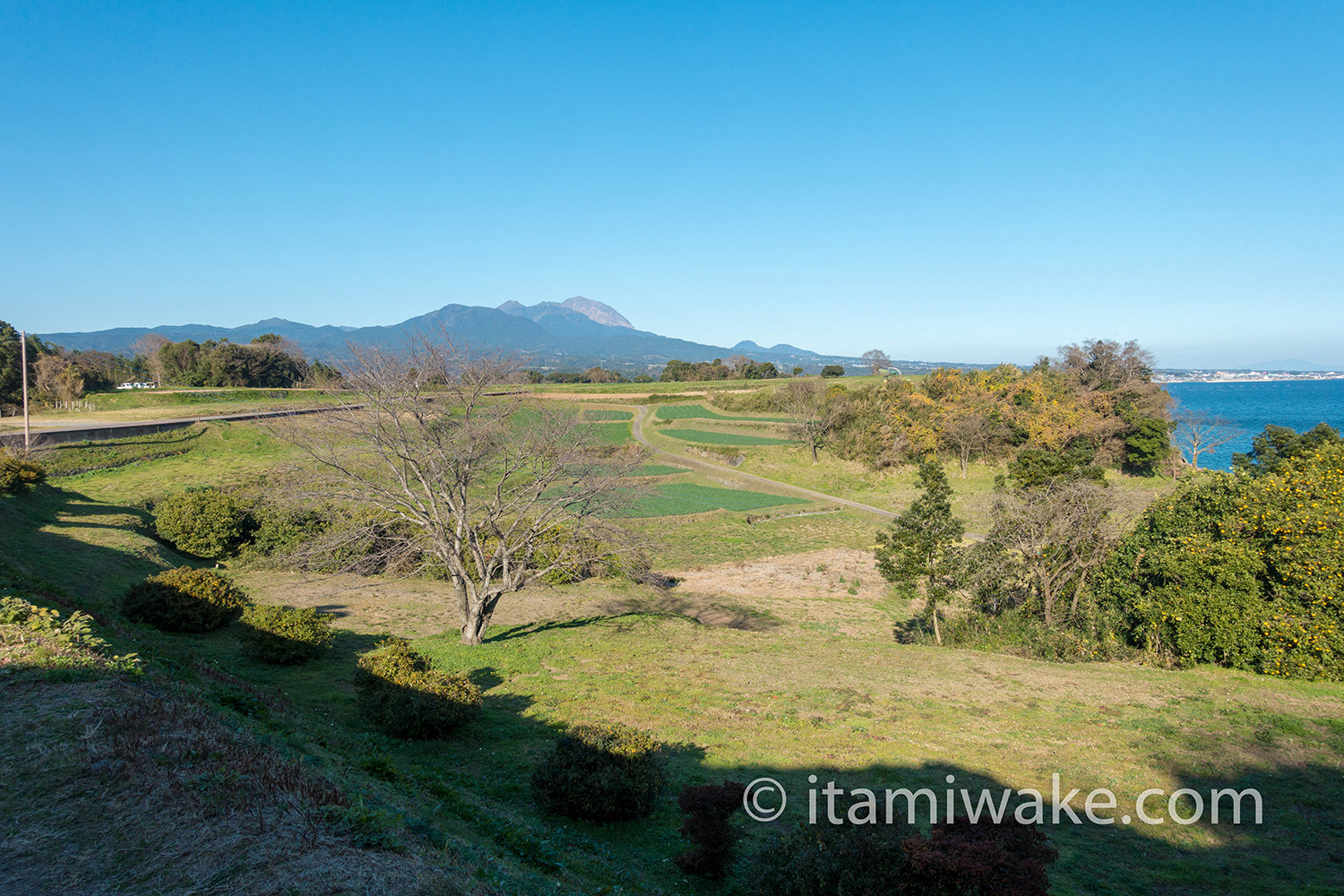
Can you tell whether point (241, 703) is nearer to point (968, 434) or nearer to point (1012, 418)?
point (968, 434)

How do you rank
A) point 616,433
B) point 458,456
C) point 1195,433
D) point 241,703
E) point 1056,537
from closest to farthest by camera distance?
point 241,703 < point 458,456 < point 1056,537 < point 1195,433 < point 616,433

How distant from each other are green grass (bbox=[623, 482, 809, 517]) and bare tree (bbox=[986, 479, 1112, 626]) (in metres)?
21.4

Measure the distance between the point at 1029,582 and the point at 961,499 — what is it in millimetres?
25976

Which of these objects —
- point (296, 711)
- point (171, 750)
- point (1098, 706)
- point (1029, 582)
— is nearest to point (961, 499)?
point (1029, 582)

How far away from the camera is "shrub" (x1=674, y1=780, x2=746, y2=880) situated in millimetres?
7082

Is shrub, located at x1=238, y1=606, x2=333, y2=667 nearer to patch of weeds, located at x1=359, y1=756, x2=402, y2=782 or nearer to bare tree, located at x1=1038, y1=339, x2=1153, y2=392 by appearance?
patch of weeds, located at x1=359, y1=756, x2=402, y2=782

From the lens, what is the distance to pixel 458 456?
15.2 m

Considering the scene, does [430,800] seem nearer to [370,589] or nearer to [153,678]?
[153,678]

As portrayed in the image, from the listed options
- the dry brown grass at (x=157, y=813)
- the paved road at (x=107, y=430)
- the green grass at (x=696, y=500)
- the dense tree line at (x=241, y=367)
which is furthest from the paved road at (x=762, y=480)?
the dense tree line at (x=241, y=367)

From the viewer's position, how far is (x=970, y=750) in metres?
10.5

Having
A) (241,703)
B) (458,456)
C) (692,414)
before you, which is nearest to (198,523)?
(458,456)

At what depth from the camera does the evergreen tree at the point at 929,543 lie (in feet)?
62.0

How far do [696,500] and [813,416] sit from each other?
56.5 ft

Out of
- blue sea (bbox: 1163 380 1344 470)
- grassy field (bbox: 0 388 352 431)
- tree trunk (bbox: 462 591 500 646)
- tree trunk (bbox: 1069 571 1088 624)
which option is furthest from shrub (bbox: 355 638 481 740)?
blue sea (bbox: 1163 380 1344 470)
